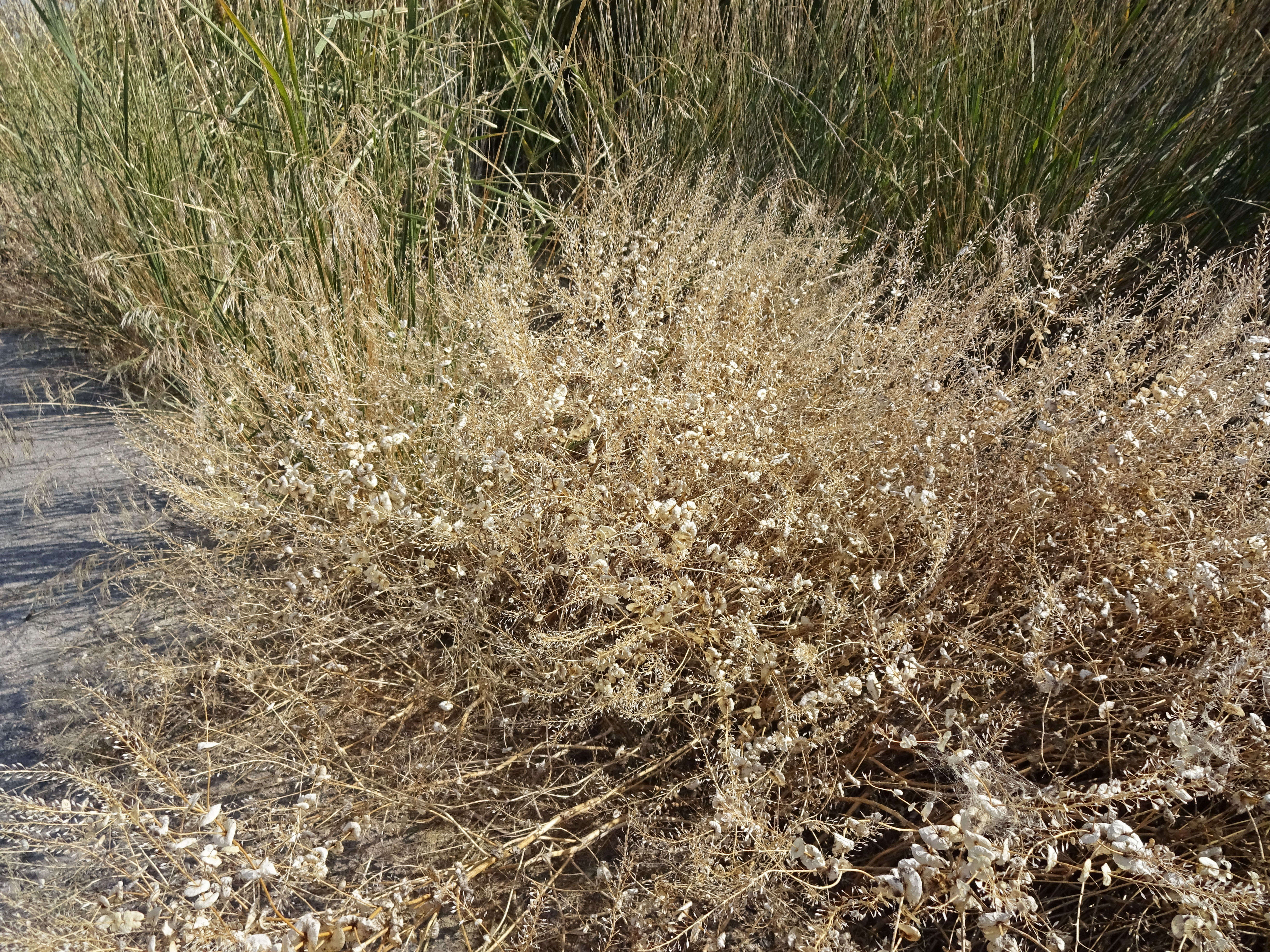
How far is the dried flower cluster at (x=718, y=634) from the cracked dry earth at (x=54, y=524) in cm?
23

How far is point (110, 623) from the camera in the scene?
189 cm

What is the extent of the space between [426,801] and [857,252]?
1.90 metres

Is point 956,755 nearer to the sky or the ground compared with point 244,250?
nearer to the sky

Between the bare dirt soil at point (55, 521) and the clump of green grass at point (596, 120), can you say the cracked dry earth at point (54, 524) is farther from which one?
the clump of green grass at point (596, 120)

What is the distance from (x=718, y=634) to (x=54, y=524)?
1.86m

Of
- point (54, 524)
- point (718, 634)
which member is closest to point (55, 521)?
point (54, 524)

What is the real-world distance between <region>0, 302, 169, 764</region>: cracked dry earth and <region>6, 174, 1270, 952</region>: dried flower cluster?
233 mm

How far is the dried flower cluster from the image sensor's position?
1158 mm

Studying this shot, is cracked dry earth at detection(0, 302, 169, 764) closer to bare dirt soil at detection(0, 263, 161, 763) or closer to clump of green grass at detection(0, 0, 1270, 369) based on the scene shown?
bare dirt soil at detection(0, 263, 161, 763)

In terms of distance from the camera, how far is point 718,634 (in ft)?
4.51

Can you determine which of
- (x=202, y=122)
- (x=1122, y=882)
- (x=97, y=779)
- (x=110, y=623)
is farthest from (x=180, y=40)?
(x=1122, y=882)

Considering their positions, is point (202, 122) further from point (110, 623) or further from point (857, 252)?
point (857, 252)

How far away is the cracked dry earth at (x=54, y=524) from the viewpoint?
180 centimetres

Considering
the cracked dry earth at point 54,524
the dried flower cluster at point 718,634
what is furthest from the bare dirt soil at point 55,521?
the dried flower cluster at point 718,634
